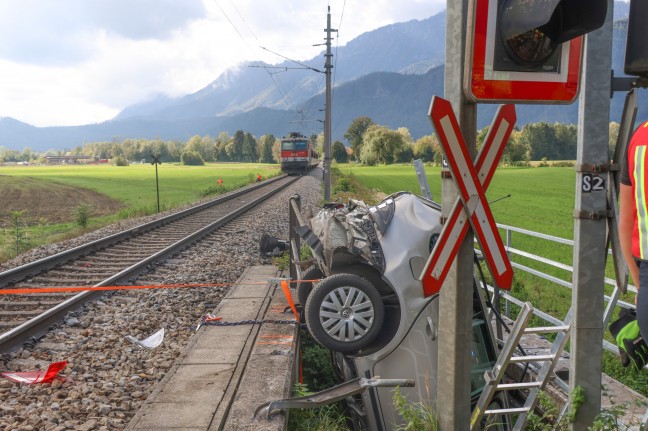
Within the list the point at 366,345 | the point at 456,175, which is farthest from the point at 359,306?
the point at 456,175

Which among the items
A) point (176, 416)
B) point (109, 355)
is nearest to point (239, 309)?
point (109, 355)

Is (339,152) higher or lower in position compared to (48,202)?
higher

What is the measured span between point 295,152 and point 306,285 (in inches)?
1723

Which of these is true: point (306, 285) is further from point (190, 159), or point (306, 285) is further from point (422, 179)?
point (190, 159)

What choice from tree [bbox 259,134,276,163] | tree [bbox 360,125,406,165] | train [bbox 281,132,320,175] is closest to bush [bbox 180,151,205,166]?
tree [bbox 259,134,276,163]

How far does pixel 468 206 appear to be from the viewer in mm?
2562

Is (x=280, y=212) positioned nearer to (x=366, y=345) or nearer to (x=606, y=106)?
(x=366, y=345)

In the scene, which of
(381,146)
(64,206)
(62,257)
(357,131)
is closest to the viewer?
(62,257)

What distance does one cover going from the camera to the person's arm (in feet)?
8.50

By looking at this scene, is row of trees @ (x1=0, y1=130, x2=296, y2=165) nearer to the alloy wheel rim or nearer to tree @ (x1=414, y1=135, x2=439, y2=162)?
tree @ (x1=414, y1=135, x2=439, y2=162)

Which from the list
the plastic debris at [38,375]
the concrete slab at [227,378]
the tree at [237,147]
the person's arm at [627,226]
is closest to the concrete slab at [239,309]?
the concrete slab at [227,378]

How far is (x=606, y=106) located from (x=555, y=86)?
46 cm

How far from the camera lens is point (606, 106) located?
281cm

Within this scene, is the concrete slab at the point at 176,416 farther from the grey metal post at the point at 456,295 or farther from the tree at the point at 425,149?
the tree at the point at 425,149
